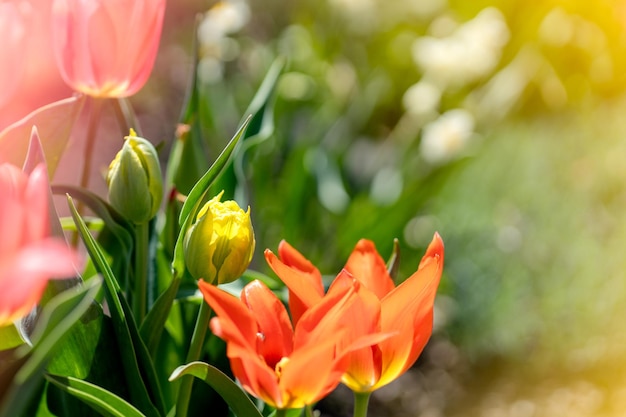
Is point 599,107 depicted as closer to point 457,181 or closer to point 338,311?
point 457,181

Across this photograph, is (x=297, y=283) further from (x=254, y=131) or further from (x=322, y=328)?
(x=254, y=131)

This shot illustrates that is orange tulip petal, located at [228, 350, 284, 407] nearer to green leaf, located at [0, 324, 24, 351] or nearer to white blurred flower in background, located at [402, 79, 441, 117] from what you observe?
green leaf, located at [0, 324, 24, 351]

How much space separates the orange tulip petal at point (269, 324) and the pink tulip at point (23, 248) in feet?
0.33

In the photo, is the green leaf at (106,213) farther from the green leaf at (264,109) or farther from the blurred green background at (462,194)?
the blurred green background at (462,194)

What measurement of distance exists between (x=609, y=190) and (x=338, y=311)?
1.66 metres

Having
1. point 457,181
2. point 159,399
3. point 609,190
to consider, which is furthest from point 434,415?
→ point 159,399

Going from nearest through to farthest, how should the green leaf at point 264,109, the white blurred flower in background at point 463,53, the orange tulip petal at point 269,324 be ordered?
the orange tulip petal at point 269,324 → the green leaf at point 264,109 → the white blurred flower in background at point 463,53

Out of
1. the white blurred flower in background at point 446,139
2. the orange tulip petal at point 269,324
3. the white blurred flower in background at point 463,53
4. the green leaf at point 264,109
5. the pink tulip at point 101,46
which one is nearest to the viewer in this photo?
the orange tulip petal at point 269,324

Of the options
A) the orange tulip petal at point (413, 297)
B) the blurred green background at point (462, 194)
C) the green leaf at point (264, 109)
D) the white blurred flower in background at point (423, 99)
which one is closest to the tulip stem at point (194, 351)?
the orange tulip petal at point (413, 297)

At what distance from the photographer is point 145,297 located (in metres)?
0.47

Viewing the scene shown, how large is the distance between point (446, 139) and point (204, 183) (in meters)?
1.04

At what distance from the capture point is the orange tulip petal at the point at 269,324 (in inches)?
14.0

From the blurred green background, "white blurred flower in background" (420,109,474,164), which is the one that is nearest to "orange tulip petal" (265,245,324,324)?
the blurred green background

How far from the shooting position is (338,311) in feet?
1.08
